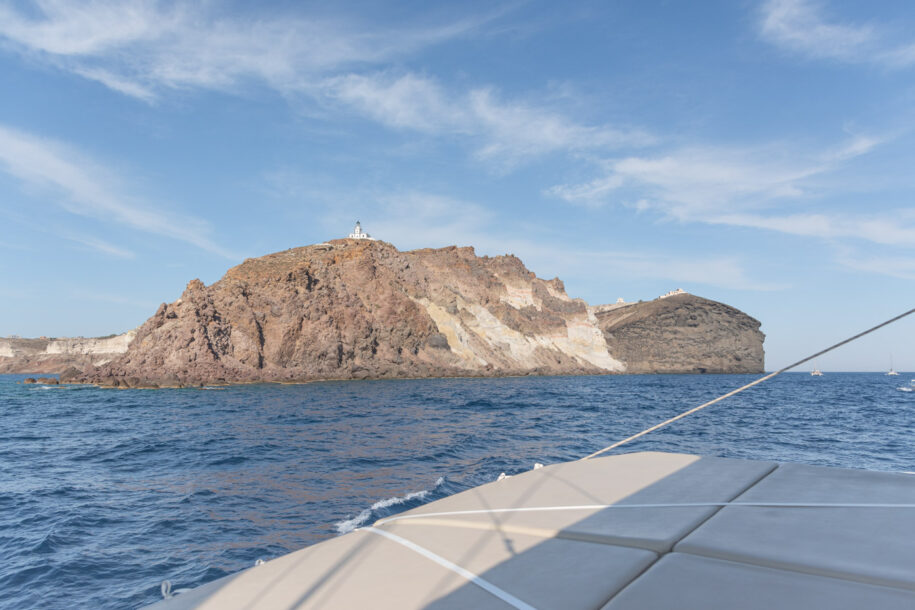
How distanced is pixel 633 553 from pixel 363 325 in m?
61.8

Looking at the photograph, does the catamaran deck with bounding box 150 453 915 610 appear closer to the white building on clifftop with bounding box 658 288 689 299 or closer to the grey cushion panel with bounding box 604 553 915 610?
the grey cushion panel with bounding box 604 553 915 610

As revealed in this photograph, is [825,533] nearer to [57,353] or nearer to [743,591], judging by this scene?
[743,591]

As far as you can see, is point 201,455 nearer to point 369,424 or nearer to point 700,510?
point 369,424

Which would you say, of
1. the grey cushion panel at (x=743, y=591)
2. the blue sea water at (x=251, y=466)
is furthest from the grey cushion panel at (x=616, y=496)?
the blue sea water at (x=251, y=466)

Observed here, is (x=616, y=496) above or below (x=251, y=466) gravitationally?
above

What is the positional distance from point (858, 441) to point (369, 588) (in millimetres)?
19495

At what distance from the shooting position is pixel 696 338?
115 metres

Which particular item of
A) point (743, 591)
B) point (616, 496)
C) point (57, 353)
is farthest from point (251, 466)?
point (57, 353)

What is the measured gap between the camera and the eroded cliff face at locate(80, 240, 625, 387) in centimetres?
5294

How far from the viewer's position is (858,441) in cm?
1652

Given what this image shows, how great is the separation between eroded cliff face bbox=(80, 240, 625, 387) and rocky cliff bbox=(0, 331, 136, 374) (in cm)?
3702

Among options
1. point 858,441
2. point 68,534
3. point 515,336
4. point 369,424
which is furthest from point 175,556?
point 515,336

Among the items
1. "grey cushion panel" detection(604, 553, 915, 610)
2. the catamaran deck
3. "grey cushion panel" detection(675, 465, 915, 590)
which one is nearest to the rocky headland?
the catamaran deck

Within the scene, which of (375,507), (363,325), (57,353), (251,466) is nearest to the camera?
(375,507)
